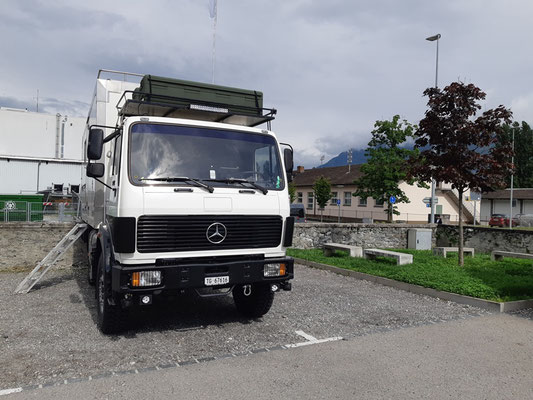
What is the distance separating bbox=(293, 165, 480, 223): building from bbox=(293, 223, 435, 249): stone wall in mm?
14871

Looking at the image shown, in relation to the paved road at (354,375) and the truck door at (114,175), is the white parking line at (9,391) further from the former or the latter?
the truck door at (114,175)

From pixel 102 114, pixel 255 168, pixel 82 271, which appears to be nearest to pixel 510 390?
pixel 255 168

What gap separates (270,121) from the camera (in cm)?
638

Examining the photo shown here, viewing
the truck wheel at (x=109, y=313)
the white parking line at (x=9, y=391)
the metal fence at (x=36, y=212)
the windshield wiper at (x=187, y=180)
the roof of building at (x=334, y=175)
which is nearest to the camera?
the white parking line at (x=9, y=391)

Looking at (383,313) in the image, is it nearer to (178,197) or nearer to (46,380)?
(178,197)

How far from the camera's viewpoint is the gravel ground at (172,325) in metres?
4.71

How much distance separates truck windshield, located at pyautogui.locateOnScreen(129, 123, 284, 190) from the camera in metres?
5.21

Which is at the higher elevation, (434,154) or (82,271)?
(434,154)

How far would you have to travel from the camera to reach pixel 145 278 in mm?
4973

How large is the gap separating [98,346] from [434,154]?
9285mm

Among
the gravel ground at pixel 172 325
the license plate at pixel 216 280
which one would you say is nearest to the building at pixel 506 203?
the gravel ground at pixel 172 325

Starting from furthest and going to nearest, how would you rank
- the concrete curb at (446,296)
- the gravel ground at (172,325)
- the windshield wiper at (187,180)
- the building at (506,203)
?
the building at (506,203)
the concrete curb at (446,296)
the windshield wiper at (187,180)
the gravel ground at (172,325)

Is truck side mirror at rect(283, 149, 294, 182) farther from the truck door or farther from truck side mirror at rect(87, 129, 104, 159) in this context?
truck side mirror at rect(87, 129, 104, 159)

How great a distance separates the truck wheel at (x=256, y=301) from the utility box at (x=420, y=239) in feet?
40.3
